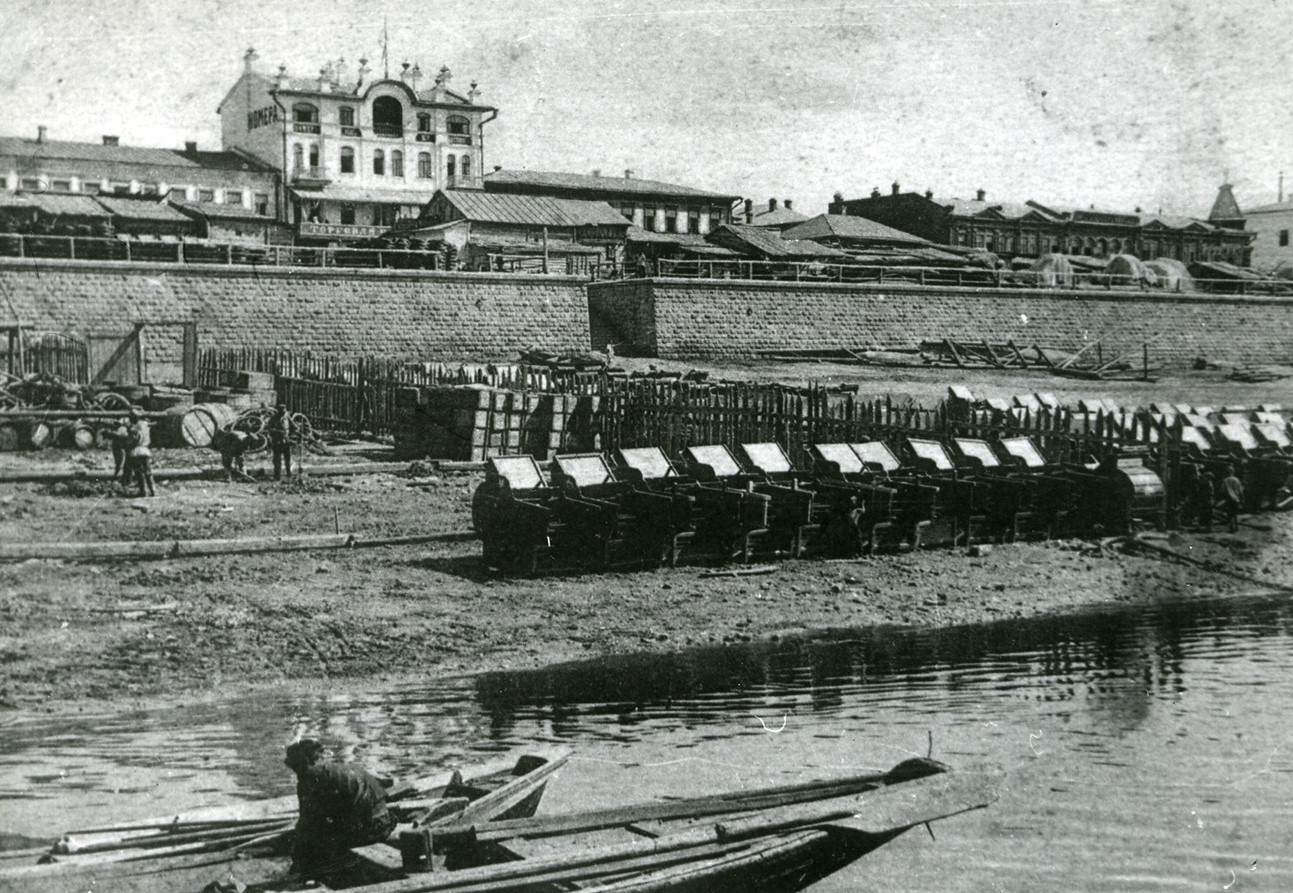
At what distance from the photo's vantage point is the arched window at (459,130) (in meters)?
62.7

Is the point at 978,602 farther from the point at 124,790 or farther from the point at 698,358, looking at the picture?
the point at 698,358

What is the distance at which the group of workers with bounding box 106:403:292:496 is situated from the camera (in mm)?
16938

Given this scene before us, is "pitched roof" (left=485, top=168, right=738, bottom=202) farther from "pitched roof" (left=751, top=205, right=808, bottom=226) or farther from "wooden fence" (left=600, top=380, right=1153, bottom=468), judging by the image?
"wooden fence" (left=600, top=380, right=1153, bottom=468)

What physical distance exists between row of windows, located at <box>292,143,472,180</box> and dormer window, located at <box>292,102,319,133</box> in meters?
0.75

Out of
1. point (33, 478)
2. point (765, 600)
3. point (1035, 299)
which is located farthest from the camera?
point (1035, 299)

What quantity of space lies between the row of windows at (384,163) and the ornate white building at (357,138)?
49 millimetres

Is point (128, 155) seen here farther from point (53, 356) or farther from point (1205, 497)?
point (1205, 497)

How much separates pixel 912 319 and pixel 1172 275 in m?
18.6

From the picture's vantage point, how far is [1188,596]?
14930 mm

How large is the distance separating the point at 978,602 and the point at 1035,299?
121 ft

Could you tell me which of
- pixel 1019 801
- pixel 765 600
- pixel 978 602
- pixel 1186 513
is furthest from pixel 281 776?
pixel 1186 513

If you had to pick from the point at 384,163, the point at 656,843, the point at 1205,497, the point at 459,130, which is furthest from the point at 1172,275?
the point at 656,843

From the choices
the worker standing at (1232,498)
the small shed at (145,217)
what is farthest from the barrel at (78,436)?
the small shed at (145,217)

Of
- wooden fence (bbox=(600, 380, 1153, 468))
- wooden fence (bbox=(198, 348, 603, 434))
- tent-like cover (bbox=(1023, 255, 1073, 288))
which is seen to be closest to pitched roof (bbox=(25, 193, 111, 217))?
wooden fence (bbox=(198, 348, 603, 434))
